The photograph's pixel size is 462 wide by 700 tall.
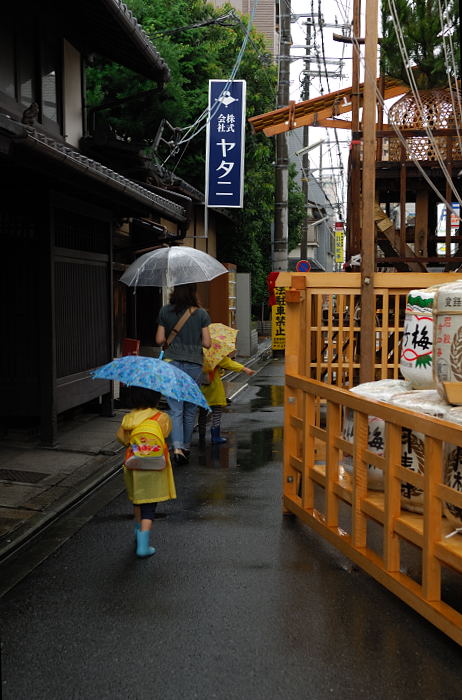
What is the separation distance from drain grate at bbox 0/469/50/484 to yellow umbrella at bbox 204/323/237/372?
247 cm

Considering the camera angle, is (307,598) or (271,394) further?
(271,394)

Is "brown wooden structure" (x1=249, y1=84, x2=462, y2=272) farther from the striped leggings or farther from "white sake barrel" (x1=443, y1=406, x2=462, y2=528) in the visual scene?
"white sake barrel" (x1=443, y1=406, x2=462, y2=528)

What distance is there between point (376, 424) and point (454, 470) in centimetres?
102

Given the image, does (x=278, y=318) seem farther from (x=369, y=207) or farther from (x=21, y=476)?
(x=369, y=207)

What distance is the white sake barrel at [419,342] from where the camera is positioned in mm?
5375

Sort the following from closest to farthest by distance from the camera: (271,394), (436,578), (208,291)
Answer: (436,578)
(271,394)
(208,291)

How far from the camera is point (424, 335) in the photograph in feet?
17.8

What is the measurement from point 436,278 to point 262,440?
4.32 metres

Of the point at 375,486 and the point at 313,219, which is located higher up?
the point at 313,219

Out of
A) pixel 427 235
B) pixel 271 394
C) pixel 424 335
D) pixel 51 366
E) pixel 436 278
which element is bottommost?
pixel 271 394

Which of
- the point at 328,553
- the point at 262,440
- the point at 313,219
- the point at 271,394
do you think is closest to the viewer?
the point at 328,553

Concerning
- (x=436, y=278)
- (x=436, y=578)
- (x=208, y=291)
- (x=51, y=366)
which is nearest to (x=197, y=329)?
(x=51, y=366)

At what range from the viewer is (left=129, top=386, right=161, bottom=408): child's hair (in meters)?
5.64

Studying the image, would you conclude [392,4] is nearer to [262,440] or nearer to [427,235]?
[427,235]
